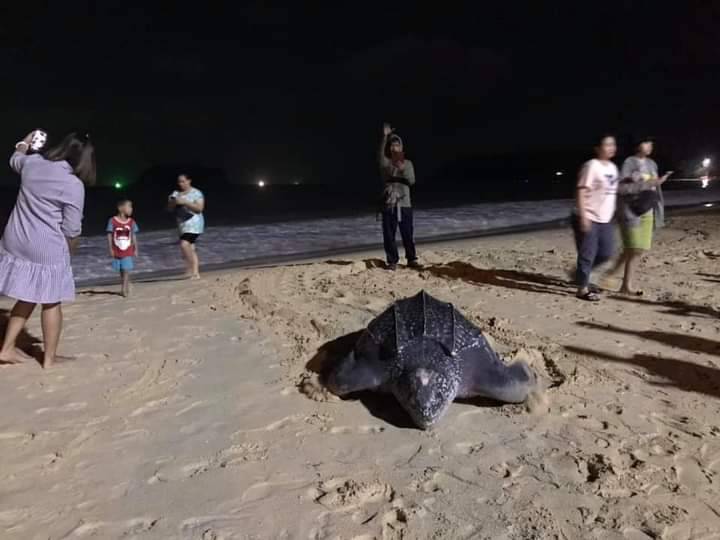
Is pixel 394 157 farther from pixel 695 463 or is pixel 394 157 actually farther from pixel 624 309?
pixel 695 463

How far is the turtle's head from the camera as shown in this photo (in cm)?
322

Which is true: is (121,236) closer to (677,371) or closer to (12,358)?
(12,358)

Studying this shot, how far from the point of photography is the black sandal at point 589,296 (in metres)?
5.82

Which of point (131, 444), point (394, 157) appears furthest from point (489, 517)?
point (394, 157)

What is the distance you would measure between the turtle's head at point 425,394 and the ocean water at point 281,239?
23.0 feet

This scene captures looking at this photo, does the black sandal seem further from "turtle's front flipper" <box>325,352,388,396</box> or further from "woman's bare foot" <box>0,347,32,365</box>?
"woman's bare foot" <box>0,347,32,365</box>

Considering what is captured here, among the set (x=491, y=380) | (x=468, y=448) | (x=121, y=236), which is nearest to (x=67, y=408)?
(x=468, y=448)

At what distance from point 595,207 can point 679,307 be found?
1.27 m

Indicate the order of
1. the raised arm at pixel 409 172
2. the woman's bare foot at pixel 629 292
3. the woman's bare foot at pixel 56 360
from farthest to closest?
the raised arm at pixel 409 172
the woman's bare foot at pixel 629 292
the woman's bare foot at pixel 56 360

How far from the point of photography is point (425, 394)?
323 centimetres

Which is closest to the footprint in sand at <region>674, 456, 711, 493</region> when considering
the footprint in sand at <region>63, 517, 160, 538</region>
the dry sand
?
the dry sand

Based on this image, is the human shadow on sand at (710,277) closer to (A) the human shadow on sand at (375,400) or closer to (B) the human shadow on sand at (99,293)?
(A) the human shadow on sand at (375,400)

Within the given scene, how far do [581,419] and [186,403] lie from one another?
8.12ft

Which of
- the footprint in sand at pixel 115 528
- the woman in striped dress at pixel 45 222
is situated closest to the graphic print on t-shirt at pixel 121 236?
the woman in striped dress at pixel 45 222
